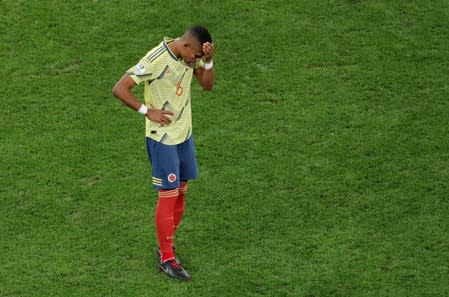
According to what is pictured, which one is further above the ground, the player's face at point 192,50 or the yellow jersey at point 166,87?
the player's face at point 192,50

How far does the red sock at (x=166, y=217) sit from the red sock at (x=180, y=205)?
169 mm

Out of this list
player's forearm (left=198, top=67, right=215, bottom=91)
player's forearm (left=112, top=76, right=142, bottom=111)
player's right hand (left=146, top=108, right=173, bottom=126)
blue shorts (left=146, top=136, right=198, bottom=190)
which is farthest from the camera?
player's forearm (left=198, top=67, right=215, bottom=91)

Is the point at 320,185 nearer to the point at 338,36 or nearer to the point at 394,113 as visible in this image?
the point at 394,113

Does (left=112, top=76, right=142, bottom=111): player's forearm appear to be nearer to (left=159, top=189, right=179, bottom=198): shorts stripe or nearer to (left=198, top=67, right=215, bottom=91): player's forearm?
(left=198, top=67, right=215, bottom=91): player's forearm

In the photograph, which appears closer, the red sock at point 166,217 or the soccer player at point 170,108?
the soccer player at point 170,108

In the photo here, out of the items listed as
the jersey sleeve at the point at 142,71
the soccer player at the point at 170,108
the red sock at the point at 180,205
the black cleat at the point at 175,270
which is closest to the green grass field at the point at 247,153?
the black cleat at the point at 175,270

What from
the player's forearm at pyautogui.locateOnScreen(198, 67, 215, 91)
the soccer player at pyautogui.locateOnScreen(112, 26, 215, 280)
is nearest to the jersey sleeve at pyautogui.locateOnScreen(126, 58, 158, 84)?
the soccer player at pyautogui.locateOnScreen(112, 26, 215, 280)

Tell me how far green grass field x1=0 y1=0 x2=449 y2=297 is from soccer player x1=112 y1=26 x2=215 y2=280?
1.78 feet

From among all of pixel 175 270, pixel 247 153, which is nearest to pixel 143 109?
pixel 175 270

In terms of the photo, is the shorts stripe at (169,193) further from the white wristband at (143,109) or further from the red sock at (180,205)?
the white wristband at (143,109)

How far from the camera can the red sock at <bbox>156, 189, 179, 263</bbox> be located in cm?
984

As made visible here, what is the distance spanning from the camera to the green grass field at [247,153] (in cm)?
999

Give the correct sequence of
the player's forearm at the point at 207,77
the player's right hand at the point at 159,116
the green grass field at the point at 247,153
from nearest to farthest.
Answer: the player's right hand at the point at 159,116 → the player's forearm at the point at 207,77 → the green grass field at the point at 247,153

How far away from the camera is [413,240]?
10.3 meters
